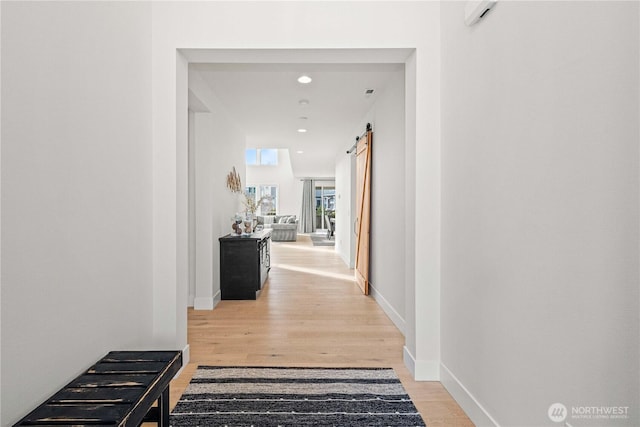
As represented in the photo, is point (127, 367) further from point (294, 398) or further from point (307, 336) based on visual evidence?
point (307, 336)

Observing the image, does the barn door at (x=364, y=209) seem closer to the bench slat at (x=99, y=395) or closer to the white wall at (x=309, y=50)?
the white wall at (x=309, y=50)

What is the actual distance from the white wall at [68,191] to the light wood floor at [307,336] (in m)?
0.86

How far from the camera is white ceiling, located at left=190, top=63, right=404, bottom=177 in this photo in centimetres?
324

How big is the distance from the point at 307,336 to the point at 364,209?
7.59 feet

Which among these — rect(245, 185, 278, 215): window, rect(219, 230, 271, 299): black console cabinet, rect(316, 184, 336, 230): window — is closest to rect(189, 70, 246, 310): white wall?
rect(219, 230, 271, 299): black console cabinet

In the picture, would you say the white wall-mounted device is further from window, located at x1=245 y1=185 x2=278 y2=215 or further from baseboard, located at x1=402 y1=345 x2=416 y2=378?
window, located at x1=245 y1=185 x2=278 y2=215

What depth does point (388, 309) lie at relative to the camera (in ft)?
12.6

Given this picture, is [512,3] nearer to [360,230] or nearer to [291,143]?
[360,230]

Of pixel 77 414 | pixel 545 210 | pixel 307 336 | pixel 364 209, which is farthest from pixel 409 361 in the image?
pixel 364 209

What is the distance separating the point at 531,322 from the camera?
141 cm

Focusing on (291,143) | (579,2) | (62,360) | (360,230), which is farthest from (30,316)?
(291,143)

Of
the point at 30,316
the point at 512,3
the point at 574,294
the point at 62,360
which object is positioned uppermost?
the point at 512,3

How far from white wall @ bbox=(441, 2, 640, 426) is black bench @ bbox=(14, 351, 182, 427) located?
152 centimetres

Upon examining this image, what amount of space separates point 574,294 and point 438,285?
1228mm
